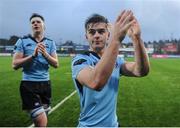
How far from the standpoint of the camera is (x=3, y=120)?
10.3m

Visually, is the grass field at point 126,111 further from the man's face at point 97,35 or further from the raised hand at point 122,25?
the raised hand at point 122,25

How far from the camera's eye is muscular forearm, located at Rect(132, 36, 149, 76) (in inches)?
130

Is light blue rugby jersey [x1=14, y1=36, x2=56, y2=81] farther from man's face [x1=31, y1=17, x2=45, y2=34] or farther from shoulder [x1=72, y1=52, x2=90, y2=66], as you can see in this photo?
shoulder [x1=72, y1=52, x2=90, y2=66]

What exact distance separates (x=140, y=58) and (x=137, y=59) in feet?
0.10

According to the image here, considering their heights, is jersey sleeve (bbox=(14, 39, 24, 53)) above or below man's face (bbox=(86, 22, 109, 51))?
below

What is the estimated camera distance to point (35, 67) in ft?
20.9

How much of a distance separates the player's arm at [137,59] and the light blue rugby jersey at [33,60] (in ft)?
8.36

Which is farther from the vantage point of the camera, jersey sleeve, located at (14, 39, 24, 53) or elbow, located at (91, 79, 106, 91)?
jersey sleeve, located at (14, 39, 24, 53)

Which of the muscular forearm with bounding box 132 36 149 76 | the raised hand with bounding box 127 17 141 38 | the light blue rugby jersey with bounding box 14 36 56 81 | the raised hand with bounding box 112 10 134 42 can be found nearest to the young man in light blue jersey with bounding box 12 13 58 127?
the light blue rugby jersey with bounding box 14 36 56 81

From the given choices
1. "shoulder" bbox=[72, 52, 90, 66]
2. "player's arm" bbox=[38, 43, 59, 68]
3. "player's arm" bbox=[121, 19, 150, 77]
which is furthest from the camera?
"player's arm" bbox=[38, 43, 59, 68]

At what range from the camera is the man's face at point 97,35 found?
3445 millimetres

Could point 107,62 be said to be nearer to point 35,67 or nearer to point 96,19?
point 96,19

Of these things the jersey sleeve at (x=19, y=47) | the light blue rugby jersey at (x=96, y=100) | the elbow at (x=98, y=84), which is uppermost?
the jersey sleeve at (x=19, y=47)

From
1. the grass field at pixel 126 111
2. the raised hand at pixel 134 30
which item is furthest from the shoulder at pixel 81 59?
the grass field at pixel 126 111
